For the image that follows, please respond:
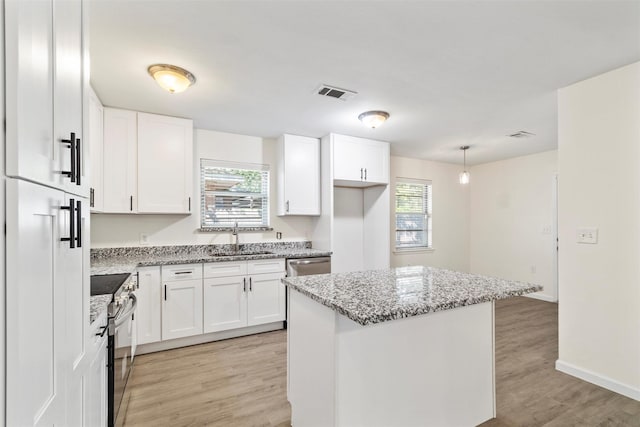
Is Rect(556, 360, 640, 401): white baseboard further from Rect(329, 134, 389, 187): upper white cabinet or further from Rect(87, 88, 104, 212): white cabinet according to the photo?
Rect(87, 88, 104, 212): white cabinet

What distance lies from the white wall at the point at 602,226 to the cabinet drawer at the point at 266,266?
2747 mm

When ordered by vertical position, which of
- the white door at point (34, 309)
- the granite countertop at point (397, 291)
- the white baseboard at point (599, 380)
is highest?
the white door at point (34, 309)

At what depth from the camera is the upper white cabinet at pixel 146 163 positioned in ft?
9.86

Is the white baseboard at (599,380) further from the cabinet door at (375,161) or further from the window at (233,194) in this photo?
the window at (233,194)

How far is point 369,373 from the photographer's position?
148cm

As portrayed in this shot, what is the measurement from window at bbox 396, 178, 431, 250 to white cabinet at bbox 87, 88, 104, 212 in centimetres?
422

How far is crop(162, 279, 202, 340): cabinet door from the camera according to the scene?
305 cm

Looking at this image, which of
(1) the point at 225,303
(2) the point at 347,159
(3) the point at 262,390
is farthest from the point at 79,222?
(2) the point at 347,159

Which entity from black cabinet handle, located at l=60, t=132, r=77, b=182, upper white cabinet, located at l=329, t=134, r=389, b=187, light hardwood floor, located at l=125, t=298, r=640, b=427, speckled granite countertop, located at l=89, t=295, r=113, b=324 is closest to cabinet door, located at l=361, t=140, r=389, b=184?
upper white cabinet, located at l=329, t=134, r=389, b=187

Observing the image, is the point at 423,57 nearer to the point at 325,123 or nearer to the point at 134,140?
the point at 325,123

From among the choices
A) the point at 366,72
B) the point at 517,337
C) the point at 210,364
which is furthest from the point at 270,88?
the point at 517,337

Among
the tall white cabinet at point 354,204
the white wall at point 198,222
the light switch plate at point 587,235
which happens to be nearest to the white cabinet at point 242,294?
the white wall at point 198,222

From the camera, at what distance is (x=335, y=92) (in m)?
2.67

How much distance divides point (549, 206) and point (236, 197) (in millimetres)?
4819
